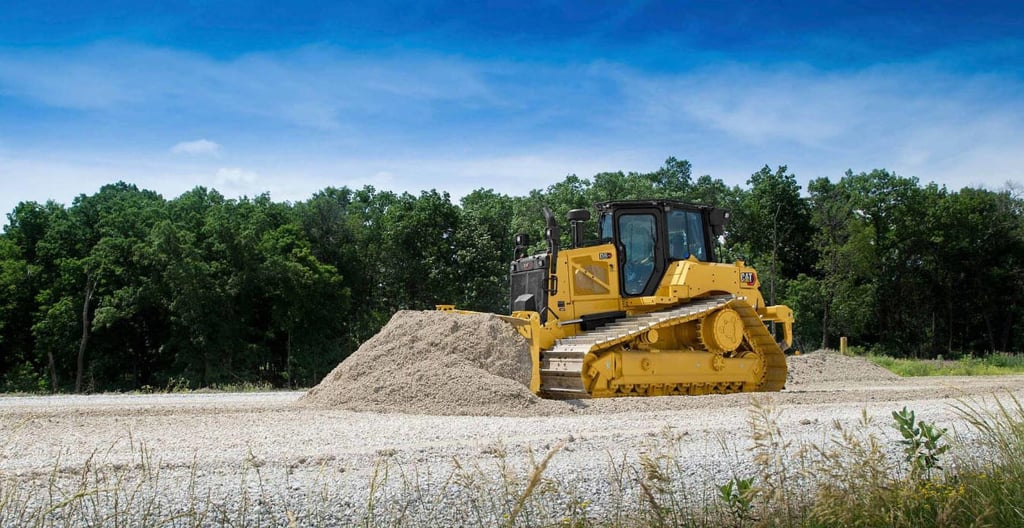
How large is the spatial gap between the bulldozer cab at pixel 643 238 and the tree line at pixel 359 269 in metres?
2.45

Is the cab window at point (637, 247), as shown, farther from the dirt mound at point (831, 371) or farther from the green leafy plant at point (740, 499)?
the green leafy plant at point (740, 499)

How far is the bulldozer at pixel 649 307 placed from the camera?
1238 cm

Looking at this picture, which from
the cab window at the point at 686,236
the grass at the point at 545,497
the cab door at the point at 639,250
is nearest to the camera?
the grass at the point at 545,497

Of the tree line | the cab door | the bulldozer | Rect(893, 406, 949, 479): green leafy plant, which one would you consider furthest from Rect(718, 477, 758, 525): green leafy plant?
the tree line

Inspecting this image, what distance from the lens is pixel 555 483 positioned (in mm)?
4945

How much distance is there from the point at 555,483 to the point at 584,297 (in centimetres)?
878

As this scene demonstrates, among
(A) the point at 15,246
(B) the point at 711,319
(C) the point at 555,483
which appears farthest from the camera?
(A) the point at 15,246

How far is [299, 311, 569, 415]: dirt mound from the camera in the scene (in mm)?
10258

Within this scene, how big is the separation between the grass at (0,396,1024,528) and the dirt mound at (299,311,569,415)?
4.87 metres

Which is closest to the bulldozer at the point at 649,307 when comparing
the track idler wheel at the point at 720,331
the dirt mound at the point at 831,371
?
the track idler wheel at the point at 720,331

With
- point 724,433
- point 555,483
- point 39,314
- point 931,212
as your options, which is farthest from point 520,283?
point 931,212

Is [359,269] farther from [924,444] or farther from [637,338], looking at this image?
[924,444]

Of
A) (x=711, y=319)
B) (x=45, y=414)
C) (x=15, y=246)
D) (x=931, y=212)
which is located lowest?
(x=45, y=414)

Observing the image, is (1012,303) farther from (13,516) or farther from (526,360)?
(13,516)
